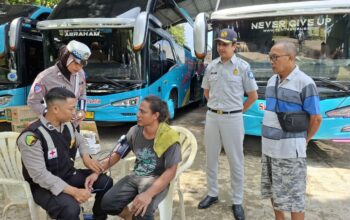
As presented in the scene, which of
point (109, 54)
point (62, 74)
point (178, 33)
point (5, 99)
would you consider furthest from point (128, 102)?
point (178, 33)

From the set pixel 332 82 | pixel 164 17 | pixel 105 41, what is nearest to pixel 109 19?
pixel 105 41

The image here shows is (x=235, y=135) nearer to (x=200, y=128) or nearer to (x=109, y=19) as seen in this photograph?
(x=109, y=19)

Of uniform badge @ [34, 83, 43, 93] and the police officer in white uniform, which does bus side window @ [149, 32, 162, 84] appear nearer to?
the police officer in white uniform

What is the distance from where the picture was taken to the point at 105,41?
21.3ft

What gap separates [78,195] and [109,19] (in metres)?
4.25

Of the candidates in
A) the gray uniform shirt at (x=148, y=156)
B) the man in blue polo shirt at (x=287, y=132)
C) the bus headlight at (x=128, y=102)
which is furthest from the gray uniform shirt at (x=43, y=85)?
the bus headlight at (x=128, y=102)

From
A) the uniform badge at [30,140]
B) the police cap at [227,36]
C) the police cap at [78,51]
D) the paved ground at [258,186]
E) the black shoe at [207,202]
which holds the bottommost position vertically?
the paved ground at [258,186]

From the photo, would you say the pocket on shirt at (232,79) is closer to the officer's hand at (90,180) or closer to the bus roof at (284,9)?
the officer's hand at (90,180)

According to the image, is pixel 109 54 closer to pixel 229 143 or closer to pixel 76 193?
pixel 229 143

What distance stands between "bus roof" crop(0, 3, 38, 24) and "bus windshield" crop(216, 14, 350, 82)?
4807mm

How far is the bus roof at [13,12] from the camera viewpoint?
7478 millimetres

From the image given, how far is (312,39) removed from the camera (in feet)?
17.5

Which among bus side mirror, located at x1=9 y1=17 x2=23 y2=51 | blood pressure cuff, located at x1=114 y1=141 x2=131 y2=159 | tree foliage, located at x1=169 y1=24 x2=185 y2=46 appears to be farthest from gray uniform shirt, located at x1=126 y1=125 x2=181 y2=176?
tree foliage, located at x1=169 y1=24 x2=185 y2=46

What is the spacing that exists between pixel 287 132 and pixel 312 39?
10.1ft
